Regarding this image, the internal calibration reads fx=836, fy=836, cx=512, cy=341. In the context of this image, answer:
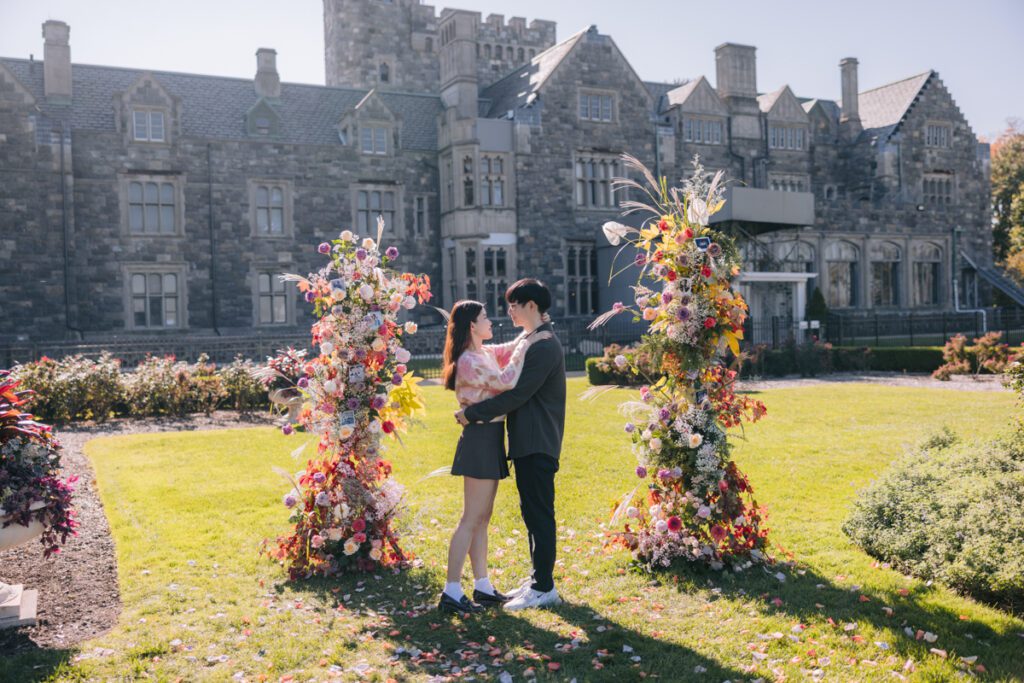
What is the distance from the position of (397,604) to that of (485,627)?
0.83 metres

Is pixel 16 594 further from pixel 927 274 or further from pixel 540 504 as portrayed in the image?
pixel 927 274

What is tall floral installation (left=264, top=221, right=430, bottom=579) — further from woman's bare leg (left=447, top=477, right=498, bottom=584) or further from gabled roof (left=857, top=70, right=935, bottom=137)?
gabled roof (left=857, top=70, right=935, bottom=137)

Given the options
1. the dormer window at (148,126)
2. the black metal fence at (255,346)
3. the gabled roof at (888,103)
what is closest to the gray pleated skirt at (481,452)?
the black metal fence at (255,346)

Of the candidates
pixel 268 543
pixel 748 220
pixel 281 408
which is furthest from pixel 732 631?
pixel 748 220

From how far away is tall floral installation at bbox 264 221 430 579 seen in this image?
261 inches

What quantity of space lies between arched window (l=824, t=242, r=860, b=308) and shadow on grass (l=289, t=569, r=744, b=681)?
32365 mm

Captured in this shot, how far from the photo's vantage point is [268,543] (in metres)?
7.43

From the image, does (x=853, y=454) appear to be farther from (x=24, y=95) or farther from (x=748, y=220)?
(x=24, y=95)

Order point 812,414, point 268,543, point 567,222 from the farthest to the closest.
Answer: point 567,222 < point 812,414 < point 268,543

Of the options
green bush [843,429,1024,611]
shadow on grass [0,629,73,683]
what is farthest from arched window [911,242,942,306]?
shadow on grass [0,629,73,683]

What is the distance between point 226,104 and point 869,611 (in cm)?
2852

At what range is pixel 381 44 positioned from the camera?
40219 millimetres

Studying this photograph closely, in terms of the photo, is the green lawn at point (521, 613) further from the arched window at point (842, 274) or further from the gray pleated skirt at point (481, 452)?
the arched window at point (842, 274)

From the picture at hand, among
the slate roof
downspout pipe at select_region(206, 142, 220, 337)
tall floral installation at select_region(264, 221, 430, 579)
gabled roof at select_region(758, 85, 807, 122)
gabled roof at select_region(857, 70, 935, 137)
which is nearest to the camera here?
tall floral installation at select_region(264, 221, 430, 579)
